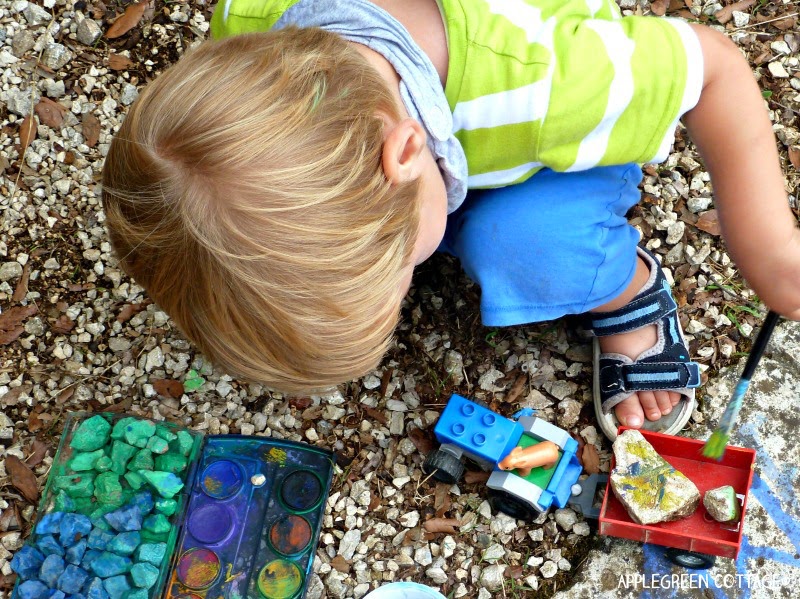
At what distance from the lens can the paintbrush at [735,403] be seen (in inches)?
58.6

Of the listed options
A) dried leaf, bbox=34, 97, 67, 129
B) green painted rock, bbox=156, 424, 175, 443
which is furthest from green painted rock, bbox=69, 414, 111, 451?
dried leaf, bbox=34, 97, 67, 129

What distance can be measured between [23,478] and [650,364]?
1355 mm

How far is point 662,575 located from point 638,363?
16.9 inches

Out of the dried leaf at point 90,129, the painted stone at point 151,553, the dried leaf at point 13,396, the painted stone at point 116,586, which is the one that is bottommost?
the painted stone at point 116,586

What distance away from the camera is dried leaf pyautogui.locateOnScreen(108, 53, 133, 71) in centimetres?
196

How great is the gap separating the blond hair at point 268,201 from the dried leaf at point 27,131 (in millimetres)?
930

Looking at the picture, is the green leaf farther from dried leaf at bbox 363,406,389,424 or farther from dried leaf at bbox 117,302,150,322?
dried leaf at bbox 363,406,389,424

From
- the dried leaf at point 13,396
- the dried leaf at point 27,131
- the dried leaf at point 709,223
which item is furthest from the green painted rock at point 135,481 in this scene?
the dried leaf at point 709,223

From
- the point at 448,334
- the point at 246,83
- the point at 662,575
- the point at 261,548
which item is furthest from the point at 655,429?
the point at 246,83

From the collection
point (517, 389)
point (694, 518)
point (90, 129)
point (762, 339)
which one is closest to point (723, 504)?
point (694, 518)

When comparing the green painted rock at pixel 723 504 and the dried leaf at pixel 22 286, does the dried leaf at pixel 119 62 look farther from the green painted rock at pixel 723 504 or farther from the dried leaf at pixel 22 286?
the green painted rock at pixel 723 504

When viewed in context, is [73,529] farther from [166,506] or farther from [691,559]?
[691,559]

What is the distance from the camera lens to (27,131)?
1912mm

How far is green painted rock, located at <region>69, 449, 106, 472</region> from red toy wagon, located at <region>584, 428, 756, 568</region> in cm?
103
